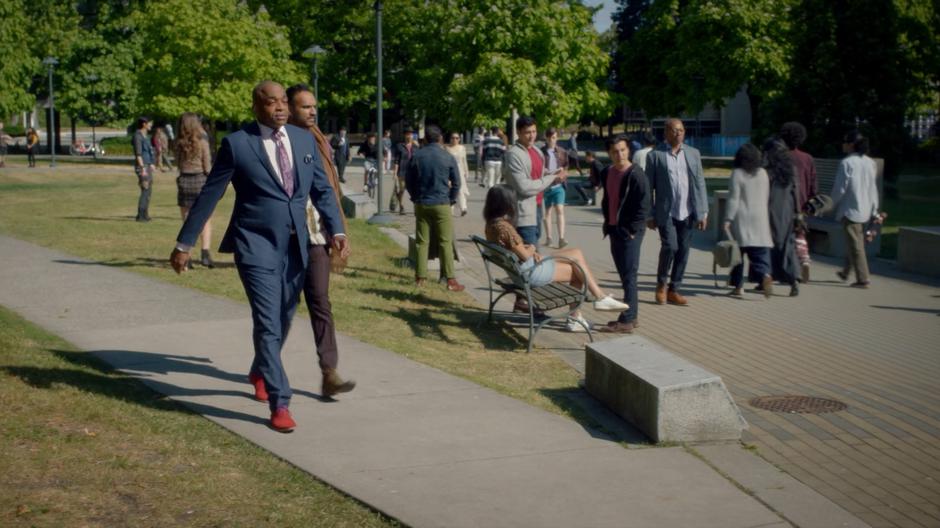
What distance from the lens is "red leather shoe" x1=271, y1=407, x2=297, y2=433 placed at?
20.6ft

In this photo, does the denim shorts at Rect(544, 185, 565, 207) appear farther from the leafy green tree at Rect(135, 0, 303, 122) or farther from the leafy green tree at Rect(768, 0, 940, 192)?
the leafy green tree at Rect(135, 0, 303, 122)

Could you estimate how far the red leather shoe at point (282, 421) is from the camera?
6.27 metres

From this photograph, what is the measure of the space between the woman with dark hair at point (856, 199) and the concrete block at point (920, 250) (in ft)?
3.83

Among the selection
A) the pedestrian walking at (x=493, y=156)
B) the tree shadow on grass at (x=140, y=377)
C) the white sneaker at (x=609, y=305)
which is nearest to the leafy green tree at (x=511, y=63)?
the pedestrian walking at (x=493, y=156)

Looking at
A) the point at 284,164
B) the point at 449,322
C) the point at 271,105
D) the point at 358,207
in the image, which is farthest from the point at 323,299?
the point at 358,207

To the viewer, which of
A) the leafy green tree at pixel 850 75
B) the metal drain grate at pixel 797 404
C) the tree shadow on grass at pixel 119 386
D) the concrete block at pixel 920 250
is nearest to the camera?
the tree shadow on grass at pixel 119 386

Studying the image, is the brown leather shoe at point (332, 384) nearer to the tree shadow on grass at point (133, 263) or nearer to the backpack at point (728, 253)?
the backpack at point (728, 253)

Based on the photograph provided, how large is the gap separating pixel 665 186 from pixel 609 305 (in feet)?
5.58

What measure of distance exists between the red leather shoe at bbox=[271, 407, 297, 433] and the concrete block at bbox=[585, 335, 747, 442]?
1.97 m

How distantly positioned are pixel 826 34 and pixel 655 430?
26633mm

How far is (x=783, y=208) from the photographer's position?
12539 millimetres

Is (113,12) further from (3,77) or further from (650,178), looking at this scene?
(650,178)

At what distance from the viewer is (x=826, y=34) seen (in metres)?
30.6

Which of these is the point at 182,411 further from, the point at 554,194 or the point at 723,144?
the point at 723,144
